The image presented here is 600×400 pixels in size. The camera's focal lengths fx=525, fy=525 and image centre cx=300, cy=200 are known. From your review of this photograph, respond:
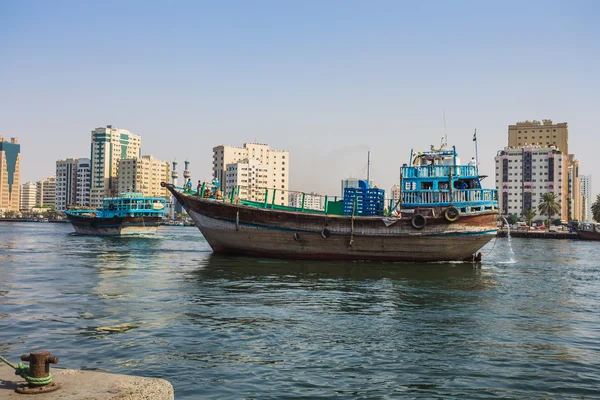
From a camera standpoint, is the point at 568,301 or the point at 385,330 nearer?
the point at 385,330

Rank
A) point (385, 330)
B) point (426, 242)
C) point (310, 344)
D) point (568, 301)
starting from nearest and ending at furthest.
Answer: point (310, 344) < point (385, 330) < point (568, 301) < point (426, 242)

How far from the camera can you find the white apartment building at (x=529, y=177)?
150 m

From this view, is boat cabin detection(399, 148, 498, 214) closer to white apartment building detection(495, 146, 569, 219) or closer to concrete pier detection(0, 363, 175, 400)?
concrete pier detection(0, 363, 175, 400)

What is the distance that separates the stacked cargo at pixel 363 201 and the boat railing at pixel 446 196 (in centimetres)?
166

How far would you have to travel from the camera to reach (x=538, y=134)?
18312 cm

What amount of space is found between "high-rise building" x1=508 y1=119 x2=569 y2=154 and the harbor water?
17225 cm

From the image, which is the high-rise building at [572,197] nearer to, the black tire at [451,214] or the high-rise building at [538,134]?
the high-rise building at [538,134]

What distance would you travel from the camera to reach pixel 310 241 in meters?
32.7

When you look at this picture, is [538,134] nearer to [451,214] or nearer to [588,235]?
[588,235]

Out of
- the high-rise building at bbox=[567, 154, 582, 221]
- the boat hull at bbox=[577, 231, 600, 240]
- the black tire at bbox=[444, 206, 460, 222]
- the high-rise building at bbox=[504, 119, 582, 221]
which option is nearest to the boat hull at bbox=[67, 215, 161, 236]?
the black tire at bbox=[444, 206, 460, 222]

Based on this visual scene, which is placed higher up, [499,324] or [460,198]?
[460,198]

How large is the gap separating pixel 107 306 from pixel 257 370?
27.3 ft

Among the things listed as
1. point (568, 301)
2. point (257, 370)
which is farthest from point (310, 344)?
point (568, 301)

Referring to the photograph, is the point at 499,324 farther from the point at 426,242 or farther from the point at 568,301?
the point at 426,242
